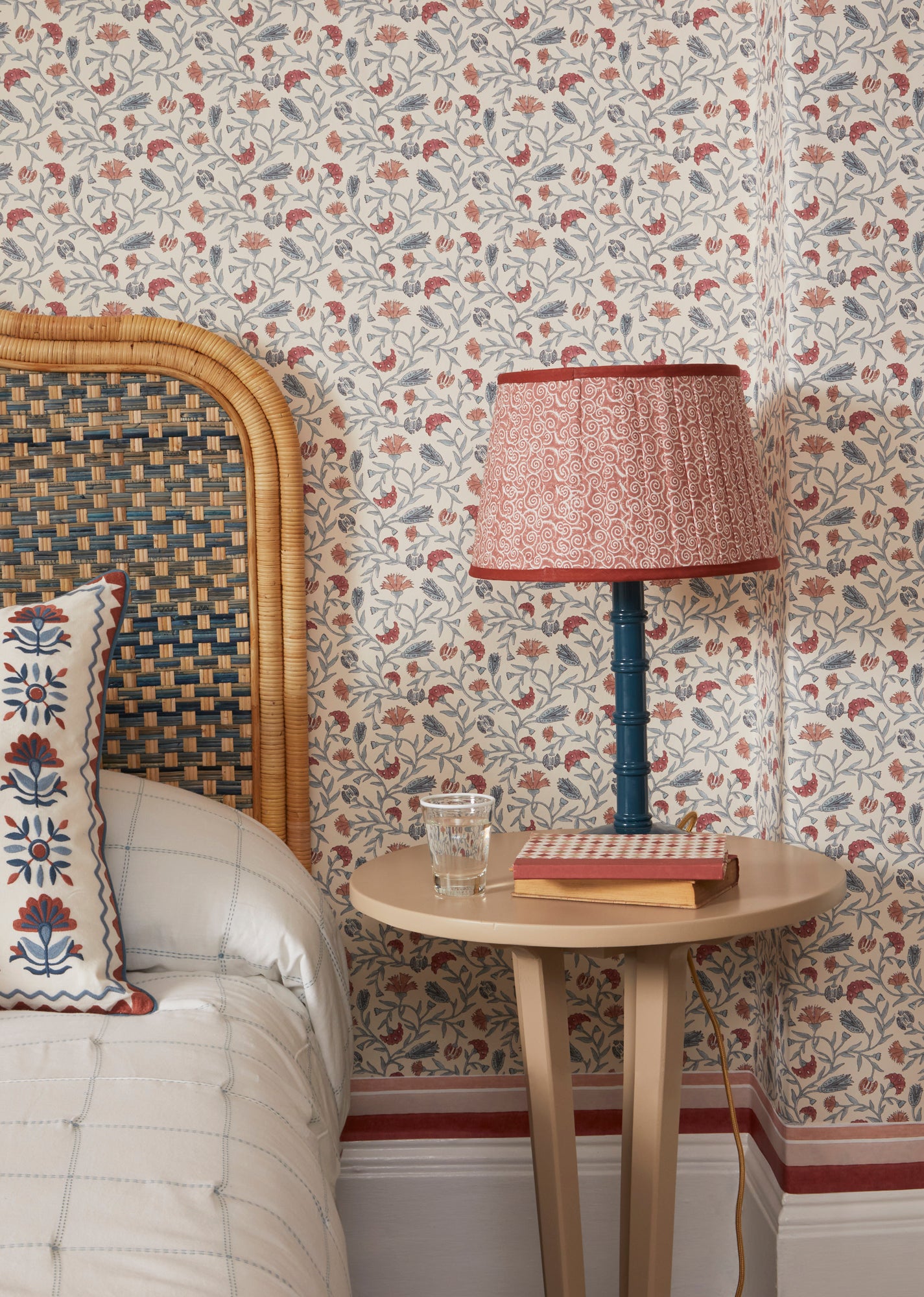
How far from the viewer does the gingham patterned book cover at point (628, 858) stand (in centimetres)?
130

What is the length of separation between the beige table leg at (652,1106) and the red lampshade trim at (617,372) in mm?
684

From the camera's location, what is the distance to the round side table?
4.20 feet

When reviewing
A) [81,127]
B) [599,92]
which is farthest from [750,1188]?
[81,127]

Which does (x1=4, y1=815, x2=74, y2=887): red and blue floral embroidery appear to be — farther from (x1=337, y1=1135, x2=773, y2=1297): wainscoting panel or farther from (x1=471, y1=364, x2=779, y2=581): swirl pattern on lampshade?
(x1=337, y1=1135, x2=773, y2=1297): wainscoting panel

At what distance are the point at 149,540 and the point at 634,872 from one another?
91 centimetres

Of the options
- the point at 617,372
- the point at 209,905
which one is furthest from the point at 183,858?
the point at 617,372

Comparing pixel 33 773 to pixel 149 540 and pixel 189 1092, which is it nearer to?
pixel 189 1092

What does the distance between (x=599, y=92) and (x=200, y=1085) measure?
1.52 metres

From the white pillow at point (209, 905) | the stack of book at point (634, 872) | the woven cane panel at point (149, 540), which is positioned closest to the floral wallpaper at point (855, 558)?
the stack of book at point (634, 872)

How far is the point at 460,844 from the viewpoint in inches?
54.5

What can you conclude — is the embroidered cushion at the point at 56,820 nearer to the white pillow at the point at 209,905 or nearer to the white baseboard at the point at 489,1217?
the white pillow at the point at 209,905

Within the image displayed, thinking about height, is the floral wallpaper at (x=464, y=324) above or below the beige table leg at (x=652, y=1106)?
above

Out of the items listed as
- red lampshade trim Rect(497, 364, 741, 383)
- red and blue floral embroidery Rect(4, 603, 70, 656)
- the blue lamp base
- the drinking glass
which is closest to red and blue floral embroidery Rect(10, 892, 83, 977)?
red and blue floral embroidery Rect(4, 603, 70, 656)

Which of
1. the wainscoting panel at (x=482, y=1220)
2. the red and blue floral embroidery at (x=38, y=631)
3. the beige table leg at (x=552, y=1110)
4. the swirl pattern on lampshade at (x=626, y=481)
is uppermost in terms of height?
the swirl pattern on lampshade at (x=626, y=481)
